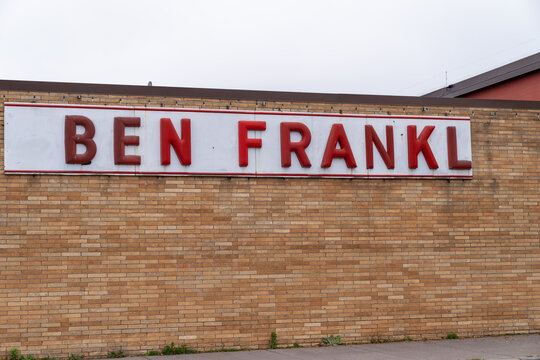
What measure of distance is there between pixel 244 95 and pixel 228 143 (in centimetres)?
96

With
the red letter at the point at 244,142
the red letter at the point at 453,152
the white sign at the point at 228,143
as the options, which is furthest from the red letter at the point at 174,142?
the red letter at the point at 453,152

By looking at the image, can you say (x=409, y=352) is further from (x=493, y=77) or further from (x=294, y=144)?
(x=493, y=77)

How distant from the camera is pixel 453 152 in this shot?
13.7 metres

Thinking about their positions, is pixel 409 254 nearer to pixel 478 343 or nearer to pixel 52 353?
pixel 478 343

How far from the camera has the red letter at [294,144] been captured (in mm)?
12812

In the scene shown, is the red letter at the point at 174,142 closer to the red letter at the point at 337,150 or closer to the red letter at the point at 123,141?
the red letter at the point at 123,141

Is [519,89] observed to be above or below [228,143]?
above

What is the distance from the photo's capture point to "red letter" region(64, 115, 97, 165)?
38.8 feet

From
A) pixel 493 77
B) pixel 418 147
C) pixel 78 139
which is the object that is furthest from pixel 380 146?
pixel 493 77

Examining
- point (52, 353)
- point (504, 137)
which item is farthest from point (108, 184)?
point (504, 137)

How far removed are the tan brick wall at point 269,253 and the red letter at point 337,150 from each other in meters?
0.40

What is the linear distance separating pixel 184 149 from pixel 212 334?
3.32 meters

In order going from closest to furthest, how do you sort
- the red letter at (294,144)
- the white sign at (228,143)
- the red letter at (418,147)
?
the white sign at (228,143)
the red letter at (294,144)
the red letter at (418,147)

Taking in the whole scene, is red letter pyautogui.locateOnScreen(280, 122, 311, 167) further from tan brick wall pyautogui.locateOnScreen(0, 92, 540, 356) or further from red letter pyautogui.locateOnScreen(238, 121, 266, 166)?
red letter pyautogui.locateOnScreen(238, 121, 266, 166)
